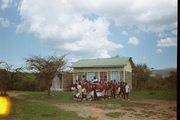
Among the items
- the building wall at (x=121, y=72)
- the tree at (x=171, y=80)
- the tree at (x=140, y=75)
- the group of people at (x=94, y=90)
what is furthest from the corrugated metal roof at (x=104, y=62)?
the group of people at (x=94, y=90)

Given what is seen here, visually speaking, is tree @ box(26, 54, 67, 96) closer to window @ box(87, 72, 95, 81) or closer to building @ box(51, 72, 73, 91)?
window @ box(87, 72, 95, 81)

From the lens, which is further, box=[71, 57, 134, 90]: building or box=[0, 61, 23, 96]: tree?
box=[71, 57, 134, 90]: building

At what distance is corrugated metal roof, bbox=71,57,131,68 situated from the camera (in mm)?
18922

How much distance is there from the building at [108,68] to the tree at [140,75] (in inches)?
24.3

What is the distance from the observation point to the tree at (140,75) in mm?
19234

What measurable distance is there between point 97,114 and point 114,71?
1008 cm

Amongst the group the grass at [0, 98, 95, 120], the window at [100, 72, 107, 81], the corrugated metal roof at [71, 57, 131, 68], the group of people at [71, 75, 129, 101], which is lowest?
the grass at [0, 98, 95, 120]

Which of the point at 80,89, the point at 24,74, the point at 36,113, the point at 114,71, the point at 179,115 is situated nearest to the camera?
the point at 179,115

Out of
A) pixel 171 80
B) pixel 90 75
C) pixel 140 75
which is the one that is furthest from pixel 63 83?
pixel 171 80

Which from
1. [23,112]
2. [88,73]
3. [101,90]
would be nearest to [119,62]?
[88,73]

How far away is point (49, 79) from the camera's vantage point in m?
15.8

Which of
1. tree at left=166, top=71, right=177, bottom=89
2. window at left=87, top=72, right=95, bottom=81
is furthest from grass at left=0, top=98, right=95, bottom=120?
tree at left=166, top=71, right=177, bottom=89

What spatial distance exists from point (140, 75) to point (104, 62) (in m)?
3.29

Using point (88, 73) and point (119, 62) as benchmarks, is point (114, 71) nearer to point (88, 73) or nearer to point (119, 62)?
point (119, 62)
